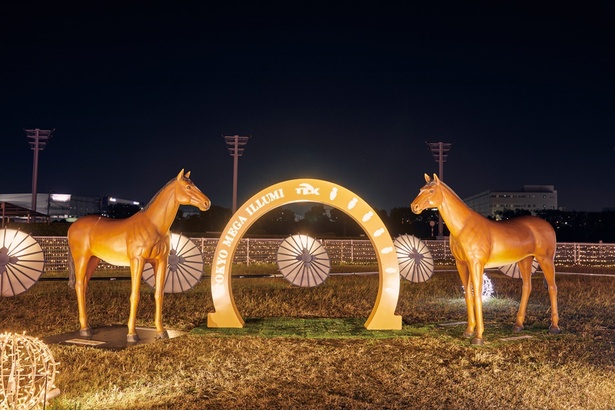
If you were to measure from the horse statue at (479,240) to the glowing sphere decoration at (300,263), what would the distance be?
7642 mm

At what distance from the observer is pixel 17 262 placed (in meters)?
11.8

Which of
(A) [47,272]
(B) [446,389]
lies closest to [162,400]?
(B) [446,389]

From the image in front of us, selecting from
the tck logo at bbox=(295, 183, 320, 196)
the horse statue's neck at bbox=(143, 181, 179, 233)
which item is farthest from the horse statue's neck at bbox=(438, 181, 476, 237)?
the horse statue's neck at bbox=(143, 181, 179, 233)

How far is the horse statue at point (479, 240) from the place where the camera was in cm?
862

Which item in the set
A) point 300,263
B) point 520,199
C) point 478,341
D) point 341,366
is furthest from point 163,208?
point 520,199

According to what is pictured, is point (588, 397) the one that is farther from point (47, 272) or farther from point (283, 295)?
point (47, 272)

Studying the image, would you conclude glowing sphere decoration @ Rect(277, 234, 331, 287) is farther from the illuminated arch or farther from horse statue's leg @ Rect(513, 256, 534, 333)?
horse statue's leg @ Rect(513, 256, 534, 333)

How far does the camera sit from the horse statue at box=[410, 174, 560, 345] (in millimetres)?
8617

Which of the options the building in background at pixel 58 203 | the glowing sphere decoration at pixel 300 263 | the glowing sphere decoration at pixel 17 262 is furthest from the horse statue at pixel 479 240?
the building in background at pixel 58 203

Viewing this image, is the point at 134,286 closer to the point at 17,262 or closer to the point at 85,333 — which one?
the point at 85,333

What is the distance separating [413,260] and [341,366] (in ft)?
37.1

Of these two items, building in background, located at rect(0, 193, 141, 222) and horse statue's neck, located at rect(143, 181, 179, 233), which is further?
building in background, located at rect(0, 193, 141, 222)

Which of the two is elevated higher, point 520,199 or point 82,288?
point 520,199

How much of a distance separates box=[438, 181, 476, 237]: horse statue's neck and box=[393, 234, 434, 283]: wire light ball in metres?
8.91
